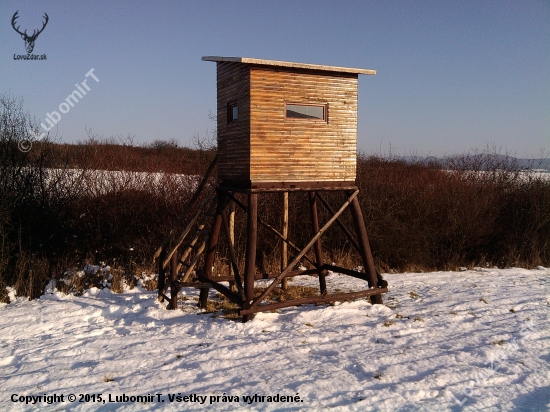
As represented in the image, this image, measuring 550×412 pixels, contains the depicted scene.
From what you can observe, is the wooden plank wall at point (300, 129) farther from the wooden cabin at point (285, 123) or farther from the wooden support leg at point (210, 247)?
the wooden support leg at point (210, 247)

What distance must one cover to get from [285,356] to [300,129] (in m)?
3.77

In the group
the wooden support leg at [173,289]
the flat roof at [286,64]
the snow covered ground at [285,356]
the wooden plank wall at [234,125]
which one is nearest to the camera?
the snow covered ground at [285,356]

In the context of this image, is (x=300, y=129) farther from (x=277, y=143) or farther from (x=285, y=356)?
(x=285, y=356)

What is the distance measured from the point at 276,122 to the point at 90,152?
9771mm

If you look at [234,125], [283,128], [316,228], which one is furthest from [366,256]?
[234,125]

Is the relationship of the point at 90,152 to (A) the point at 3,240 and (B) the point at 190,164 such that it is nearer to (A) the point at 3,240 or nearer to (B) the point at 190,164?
(B) the point at 190,164

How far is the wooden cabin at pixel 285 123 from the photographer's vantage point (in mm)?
6957

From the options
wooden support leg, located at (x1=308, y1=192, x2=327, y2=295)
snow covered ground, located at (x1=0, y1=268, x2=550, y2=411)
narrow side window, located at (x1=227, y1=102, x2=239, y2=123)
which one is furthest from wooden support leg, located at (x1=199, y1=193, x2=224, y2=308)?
wooden support leg, located at (x1=308, y1=192, x2=327, y2=295)

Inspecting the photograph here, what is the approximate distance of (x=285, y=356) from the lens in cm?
573

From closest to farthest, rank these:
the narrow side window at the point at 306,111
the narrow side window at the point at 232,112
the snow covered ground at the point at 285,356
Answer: the snow covered ground at the point at 285,356 < the narrow side window at the point at 306,111 < the narrow side window at the point at 232,112

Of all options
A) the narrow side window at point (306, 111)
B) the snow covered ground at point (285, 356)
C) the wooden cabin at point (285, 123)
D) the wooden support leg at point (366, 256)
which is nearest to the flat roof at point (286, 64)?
the wooden cabin at point (285, 123)

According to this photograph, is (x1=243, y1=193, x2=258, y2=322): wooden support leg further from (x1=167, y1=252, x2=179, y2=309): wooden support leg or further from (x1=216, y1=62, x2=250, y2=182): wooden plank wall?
(x1=167, y1=252, x2=179, y2=309): wooden support leg

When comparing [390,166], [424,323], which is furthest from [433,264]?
[424,323]

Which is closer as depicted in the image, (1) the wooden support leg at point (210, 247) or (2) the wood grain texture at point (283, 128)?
(2) the wood grain texture at point (283, 128)
